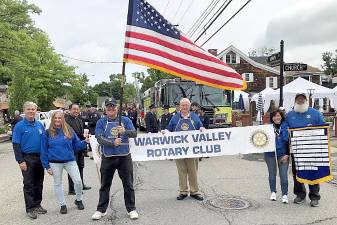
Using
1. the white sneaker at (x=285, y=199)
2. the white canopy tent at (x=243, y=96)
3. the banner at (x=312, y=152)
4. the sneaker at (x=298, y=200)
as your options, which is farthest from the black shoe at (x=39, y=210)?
the white canopy tent at (x=243, y=96)

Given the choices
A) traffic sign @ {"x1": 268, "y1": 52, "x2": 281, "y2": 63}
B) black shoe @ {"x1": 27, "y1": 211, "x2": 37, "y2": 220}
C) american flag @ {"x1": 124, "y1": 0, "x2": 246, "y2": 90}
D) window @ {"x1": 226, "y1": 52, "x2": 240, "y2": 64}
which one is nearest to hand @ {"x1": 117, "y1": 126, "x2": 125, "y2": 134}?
american flag @ {"x1": 124, "y1": 0, "x2": 246, "y2": 90}

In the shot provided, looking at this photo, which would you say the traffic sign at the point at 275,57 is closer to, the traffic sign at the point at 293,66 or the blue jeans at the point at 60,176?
the traffic sign at the point at 293,66

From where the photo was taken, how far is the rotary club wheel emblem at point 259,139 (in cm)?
763

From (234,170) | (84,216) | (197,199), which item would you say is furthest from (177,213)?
(234,170)

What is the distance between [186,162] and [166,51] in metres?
2.24

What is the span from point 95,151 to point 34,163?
1.14m

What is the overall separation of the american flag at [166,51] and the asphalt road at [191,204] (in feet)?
6.75

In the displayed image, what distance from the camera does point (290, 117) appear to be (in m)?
Result: 7.44

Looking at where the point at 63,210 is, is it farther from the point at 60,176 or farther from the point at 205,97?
the point at 205,97

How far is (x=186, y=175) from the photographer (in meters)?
7.85

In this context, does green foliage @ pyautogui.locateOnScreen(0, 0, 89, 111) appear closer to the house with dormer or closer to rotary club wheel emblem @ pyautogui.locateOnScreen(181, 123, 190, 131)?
the house with dormer

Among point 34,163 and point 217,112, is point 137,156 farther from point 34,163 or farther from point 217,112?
point 217,112

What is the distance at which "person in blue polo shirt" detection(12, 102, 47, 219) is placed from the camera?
676 centimetres

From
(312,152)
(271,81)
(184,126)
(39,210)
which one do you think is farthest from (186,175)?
(271,81)
